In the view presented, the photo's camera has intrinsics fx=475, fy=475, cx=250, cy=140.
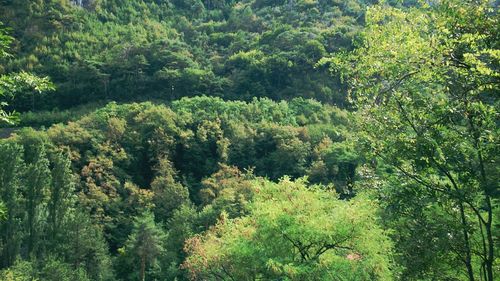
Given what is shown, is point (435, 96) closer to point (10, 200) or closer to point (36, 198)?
point (10, 200)

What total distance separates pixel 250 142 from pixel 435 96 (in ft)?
115

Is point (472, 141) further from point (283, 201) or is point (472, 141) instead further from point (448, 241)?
point (283, 201)

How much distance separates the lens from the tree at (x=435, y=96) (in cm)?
591

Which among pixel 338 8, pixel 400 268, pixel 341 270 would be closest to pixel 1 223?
pixel 341 270

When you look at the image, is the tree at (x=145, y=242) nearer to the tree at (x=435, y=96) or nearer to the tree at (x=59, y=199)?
the tree at (x=59, y=199)

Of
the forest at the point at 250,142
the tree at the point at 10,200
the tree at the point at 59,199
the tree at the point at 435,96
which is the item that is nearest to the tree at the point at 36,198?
the forest at the point at 250,142

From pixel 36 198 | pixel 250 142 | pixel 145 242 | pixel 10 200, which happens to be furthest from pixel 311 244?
pixel 250 142

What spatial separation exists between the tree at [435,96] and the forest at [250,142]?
3 cm

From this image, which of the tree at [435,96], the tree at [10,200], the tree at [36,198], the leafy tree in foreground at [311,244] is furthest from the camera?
the tree at [36,198]

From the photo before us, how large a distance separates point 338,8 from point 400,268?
222 ft

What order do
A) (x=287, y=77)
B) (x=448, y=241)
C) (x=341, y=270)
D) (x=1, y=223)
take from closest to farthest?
(x=448, y=241) < (x=341, y=270) < (x=1, y=223) < (x=287, y=77)

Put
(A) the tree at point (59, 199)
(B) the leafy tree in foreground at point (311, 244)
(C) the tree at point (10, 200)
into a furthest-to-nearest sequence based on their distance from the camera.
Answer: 1. (A) the tree at point (59, 199)
2. (C) the tree at point (10, 200)
3. (B) the leafy tree in foreground at point (311, 244)

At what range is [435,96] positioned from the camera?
666cm

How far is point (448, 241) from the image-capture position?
6551 mm
